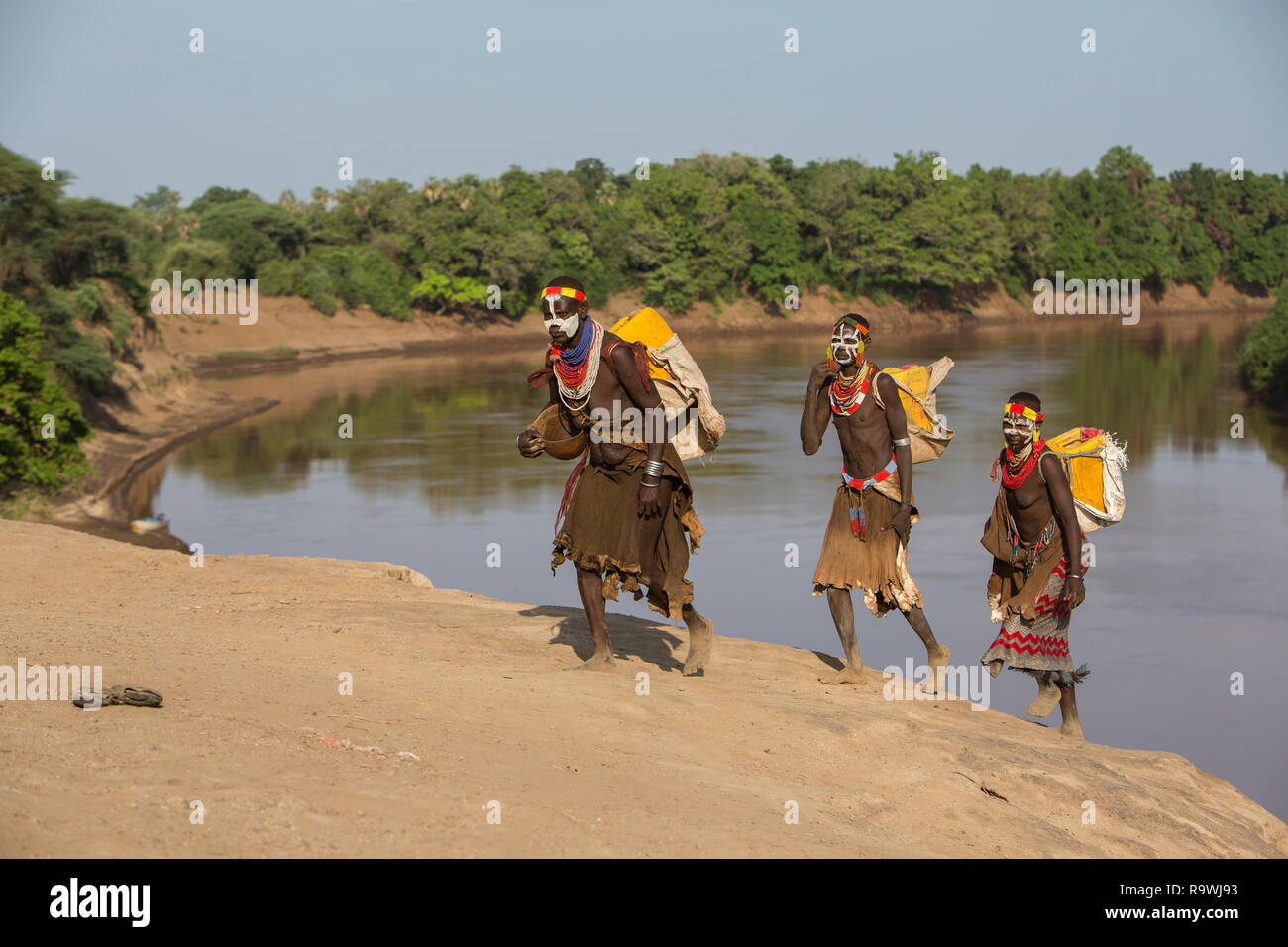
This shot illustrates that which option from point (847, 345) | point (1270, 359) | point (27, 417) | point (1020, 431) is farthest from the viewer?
point (1270, 359)

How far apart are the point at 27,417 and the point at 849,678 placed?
1195cm

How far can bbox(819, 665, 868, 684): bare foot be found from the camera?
7.83 m

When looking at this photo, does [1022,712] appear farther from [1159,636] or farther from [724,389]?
[724,389]

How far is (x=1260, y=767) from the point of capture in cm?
883

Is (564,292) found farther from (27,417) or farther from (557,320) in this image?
(27,417)

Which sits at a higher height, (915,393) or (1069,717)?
(915,393)

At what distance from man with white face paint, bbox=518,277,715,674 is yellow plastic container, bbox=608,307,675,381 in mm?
211

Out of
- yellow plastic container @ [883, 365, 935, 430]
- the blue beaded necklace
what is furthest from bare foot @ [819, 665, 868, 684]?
the blue beaded necklace

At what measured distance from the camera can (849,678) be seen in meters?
7.84

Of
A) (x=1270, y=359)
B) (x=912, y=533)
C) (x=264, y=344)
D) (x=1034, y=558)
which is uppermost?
(x=264, y=344)

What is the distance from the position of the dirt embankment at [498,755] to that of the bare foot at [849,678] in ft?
0.33

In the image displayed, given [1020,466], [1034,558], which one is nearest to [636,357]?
[1020,466]

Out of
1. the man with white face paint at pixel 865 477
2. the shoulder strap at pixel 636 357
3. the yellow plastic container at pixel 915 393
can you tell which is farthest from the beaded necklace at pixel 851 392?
the shoulder strap at pixel 636 357
